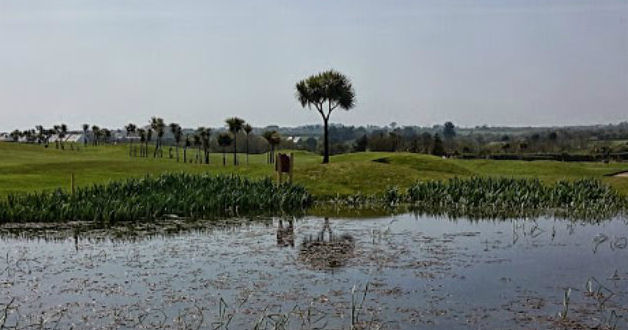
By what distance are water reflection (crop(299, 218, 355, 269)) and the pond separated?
4 centimetres

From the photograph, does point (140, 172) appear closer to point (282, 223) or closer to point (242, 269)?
point (282, 223)

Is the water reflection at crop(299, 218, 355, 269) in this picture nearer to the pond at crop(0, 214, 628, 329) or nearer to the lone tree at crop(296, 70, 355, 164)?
the pond at crop(0, 214, 628, 329)

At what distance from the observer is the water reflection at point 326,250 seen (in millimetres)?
14305

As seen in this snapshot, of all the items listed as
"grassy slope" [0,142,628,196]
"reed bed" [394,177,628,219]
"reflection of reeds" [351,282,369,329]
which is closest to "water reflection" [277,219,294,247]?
"reflection of reeds" [351,282,369,329]

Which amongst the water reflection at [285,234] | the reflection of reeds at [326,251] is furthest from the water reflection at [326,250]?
the water reflection at [285,234]

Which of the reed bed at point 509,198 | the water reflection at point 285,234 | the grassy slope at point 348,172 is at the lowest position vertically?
the water reflection at point 285,234

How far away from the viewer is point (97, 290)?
11.8 meters

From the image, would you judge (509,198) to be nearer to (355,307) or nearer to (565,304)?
(565,304)

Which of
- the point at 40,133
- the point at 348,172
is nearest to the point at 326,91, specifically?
the point at 348,172

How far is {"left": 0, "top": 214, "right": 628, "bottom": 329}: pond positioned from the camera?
32.9 ft

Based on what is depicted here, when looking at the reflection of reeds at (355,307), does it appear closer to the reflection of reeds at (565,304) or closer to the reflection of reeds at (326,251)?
the reflection of reeds at (326,251)

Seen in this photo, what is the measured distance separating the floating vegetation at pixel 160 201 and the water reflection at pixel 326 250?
17.3ft

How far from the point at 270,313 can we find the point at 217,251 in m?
5.67

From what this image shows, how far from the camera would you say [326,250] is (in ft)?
52.1
